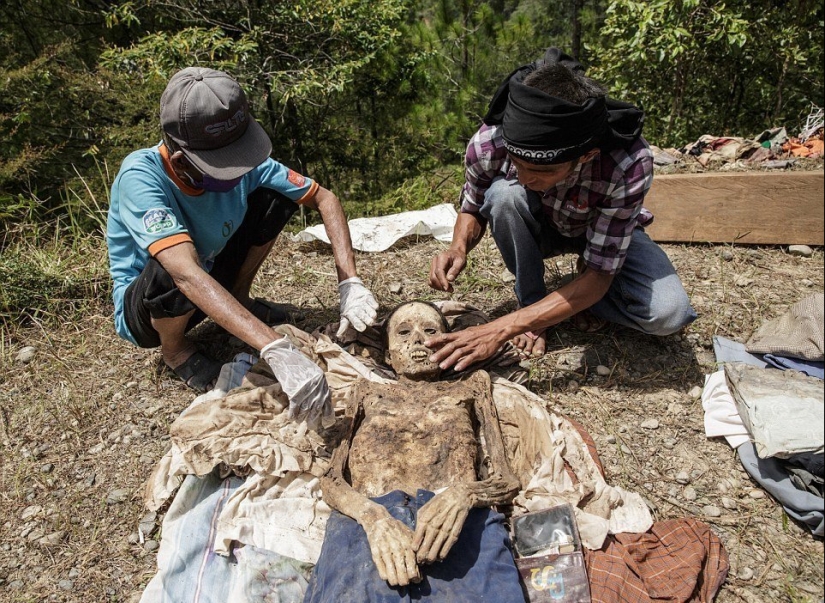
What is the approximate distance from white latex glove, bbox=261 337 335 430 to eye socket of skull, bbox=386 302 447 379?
1.64ft

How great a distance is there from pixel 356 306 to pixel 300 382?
2.60 ft

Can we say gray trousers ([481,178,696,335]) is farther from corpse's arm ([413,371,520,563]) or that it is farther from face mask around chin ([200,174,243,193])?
face mask around chin ([200,174,243,193])

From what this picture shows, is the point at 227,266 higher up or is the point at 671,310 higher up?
the point at 227,266

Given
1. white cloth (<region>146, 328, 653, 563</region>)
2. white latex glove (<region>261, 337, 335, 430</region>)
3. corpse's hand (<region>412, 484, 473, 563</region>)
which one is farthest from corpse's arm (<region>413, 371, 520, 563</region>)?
white latex glove (<region>261, 337, 335, 430</region>)

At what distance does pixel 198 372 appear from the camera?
147 inches

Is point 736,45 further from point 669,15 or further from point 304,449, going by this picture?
point 304,449

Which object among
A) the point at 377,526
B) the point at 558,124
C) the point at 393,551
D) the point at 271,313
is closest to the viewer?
the point at 393,551

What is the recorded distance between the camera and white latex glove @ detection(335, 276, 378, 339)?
11.6ft

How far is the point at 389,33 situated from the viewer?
652cm

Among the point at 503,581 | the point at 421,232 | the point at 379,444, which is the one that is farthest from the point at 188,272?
the point at 421,232

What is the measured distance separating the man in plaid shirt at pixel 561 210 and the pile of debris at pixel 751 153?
1.84 m

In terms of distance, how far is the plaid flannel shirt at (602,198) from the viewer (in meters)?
3.08

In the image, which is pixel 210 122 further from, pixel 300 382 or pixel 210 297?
pixel 300 382

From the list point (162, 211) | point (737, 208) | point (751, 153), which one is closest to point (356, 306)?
point (162, 211)
